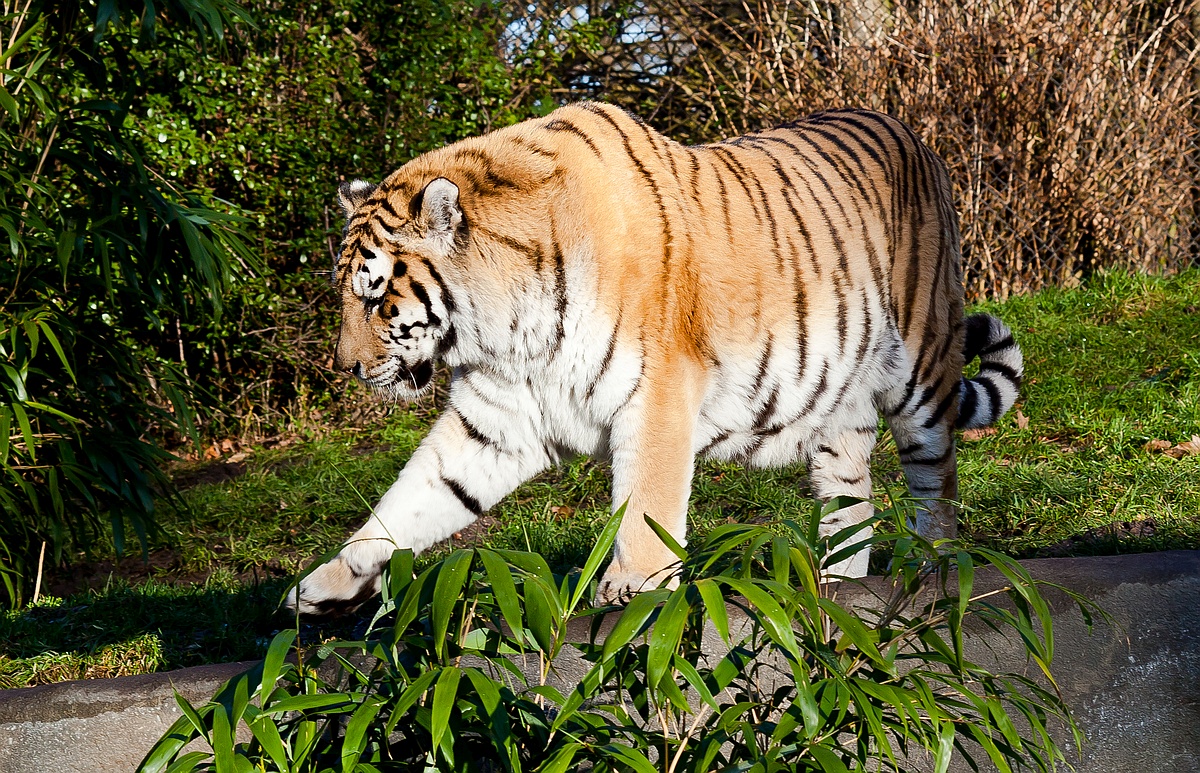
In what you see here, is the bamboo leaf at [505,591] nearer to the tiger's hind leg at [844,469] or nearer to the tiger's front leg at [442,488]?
the tiger's front leg at [442,488]

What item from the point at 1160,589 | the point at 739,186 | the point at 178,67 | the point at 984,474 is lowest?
the point at 984,474

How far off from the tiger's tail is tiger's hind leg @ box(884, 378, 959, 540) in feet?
0.60

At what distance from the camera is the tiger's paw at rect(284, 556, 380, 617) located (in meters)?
2.80

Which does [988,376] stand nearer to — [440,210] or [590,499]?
[590,499]

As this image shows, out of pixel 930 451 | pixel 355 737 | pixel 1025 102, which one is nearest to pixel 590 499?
pixel 930 451

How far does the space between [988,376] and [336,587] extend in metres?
2.31

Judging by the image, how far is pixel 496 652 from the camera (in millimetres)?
2023

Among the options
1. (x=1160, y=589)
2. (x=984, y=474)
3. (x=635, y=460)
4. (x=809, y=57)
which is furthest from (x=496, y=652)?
(x=809, y=57)

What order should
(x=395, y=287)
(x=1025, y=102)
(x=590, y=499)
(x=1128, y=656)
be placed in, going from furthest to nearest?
(x=1025, y=102)
(x=590, y=499)
(x=395, y=287)
(x=1128, y=656)

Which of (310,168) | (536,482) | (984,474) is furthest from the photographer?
(310,168)

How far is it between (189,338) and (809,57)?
395 centimetres

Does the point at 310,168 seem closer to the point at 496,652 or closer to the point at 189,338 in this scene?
the point at 189,338

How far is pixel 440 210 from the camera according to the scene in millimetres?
2789

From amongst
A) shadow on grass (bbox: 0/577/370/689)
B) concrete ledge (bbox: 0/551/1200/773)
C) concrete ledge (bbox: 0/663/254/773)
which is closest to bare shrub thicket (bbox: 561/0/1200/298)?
shadow on grass (bbox: 0/577/370/689)
